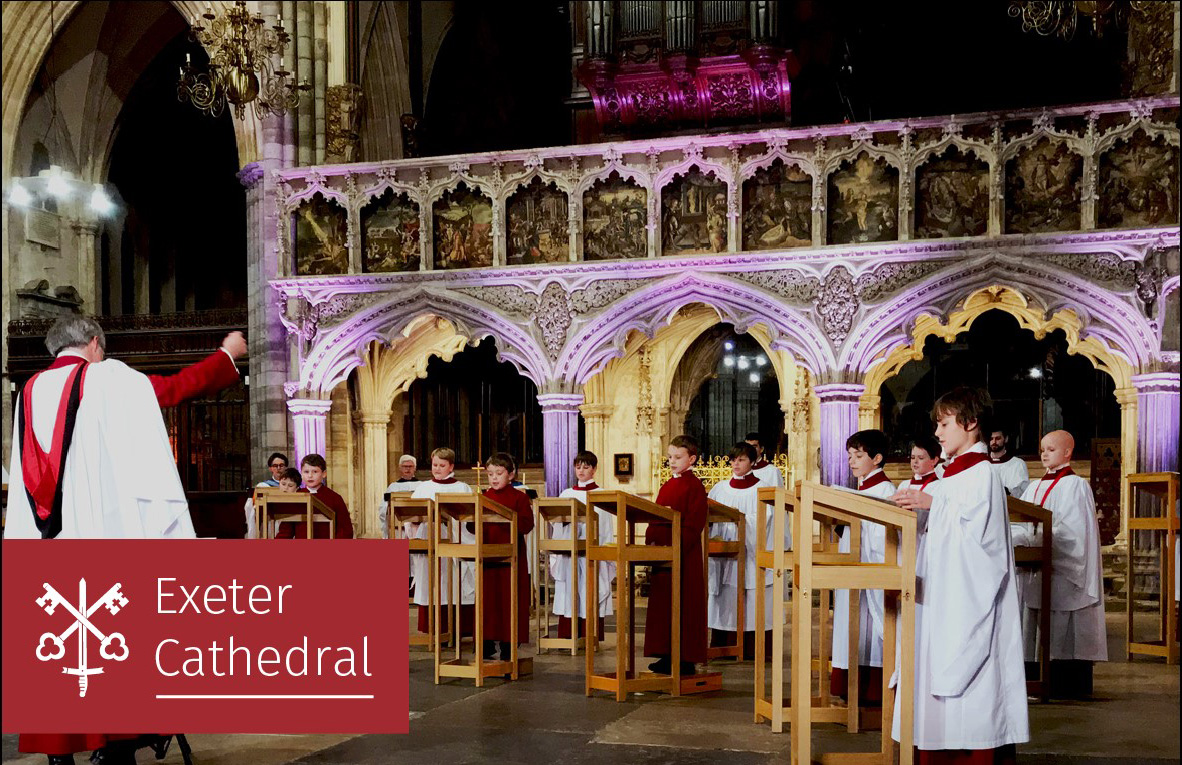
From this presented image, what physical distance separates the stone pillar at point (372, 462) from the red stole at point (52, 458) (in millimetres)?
12720

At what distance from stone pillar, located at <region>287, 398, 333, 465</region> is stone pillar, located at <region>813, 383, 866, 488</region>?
612 centimetres

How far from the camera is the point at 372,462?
18.5 metres

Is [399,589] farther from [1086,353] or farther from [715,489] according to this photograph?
[1086,353]

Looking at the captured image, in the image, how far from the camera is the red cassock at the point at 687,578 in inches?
322

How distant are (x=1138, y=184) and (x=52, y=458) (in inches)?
446

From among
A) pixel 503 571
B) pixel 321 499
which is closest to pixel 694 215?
pixel 321 499

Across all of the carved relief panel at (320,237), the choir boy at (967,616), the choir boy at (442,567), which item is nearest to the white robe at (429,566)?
the choir boy at (442,567)

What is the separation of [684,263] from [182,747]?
31.1ft

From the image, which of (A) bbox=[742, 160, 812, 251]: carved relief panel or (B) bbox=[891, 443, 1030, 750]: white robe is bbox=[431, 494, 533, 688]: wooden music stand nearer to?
(B) bbox=[891, 443, 1030, 750]: white robe

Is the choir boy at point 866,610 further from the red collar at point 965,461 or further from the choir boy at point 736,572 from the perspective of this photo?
the choir boy at point 736,572

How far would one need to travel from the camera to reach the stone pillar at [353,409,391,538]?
18.5 metres

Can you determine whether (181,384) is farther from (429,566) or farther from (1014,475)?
(1014,475)

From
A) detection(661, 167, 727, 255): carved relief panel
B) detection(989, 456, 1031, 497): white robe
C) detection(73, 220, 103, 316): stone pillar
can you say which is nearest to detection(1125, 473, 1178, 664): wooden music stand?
detection(989, 456, 1031, 497): white robe

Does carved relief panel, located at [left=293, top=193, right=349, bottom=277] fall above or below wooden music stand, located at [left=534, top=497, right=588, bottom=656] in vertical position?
above
